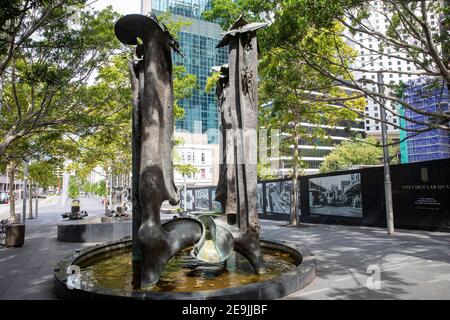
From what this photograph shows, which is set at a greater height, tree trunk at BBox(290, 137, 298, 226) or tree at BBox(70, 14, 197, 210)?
tree at BBox(70, 14, 197, 210)

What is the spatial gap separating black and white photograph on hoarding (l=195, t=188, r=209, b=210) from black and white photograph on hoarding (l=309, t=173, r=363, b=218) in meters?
13.7

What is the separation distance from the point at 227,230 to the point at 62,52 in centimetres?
851

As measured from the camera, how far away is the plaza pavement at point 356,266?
559 centimetres

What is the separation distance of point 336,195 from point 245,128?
12.5 metres

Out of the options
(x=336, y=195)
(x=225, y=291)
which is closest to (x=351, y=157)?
(x=336, y=195)

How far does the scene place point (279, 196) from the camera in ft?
71.6

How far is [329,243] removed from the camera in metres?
11.2

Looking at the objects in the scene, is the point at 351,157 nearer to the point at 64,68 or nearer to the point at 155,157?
the point at 64,68

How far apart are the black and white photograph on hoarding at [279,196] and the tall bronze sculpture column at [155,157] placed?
1540 cm

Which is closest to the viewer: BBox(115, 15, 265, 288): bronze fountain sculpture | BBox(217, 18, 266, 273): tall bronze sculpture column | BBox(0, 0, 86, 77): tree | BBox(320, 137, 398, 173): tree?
BBox(115, 15, 265, 288): bronze fountain sculpture

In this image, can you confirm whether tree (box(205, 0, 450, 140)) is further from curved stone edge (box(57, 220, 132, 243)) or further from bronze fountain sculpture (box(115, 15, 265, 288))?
curved stone edge (box(57, 220, 132, 243))

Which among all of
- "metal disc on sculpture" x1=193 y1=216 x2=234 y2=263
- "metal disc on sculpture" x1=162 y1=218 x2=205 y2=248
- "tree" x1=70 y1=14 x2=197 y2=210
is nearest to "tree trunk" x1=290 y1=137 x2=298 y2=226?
"tree" x1=70 y1=14 x2=197 y2=210

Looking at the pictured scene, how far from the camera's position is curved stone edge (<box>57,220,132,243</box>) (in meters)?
12.9
